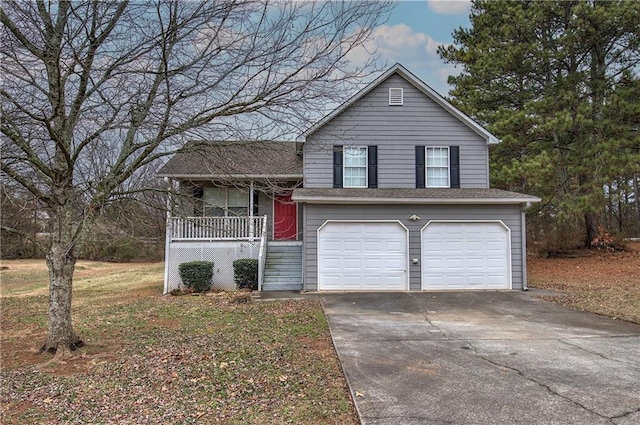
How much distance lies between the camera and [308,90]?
5.68 m

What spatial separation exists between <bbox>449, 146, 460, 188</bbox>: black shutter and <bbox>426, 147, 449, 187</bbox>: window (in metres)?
0.13

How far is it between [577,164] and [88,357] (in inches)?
768

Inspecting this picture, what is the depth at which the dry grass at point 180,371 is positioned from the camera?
4.15 m

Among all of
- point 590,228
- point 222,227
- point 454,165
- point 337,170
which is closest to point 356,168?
point 337,170

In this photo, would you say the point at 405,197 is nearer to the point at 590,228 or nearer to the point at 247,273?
the point at 247,273

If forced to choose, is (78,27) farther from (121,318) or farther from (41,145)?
(121,318)

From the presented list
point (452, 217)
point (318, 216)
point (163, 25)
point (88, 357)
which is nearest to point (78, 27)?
point (163, 25)

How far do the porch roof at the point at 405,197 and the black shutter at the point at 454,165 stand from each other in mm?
1035

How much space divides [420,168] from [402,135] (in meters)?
1.29

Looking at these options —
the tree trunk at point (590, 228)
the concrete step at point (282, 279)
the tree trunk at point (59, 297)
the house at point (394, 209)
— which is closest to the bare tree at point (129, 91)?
the tree trunk at point (59, 297)

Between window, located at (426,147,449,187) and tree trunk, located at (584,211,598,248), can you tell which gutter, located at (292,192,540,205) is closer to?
window, located at (426,147,449,187)

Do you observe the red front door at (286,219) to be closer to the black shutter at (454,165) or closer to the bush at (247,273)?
the bush at (247,273)

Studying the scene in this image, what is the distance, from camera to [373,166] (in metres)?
14.1

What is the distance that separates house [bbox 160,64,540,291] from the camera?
12648 mm
